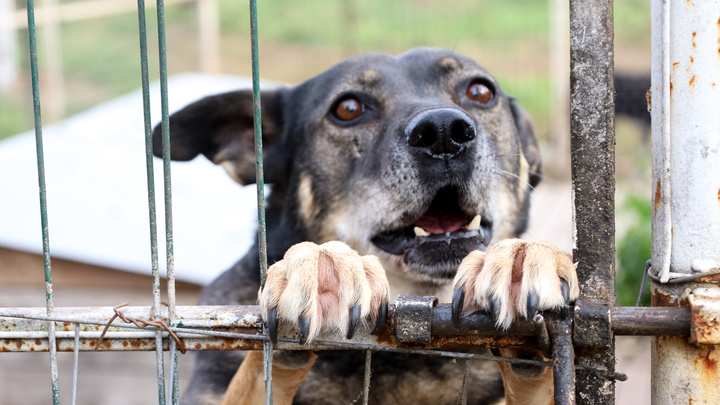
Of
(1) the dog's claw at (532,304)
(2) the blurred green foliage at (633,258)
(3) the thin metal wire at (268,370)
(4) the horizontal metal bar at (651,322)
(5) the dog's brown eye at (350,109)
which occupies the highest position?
(5) the dog's brown eye at (350,109)

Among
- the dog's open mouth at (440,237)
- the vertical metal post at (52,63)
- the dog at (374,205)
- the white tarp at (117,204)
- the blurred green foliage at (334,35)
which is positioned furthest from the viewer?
the blurred green foliage at (334,35)

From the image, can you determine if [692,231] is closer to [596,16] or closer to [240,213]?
[596,16]

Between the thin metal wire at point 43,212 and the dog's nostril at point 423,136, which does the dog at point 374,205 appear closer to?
the dog's nostril at point 423,136

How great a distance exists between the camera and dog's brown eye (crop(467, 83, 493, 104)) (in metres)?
2.88

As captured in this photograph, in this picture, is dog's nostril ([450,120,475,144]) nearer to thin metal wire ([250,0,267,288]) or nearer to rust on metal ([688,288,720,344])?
thin metal wire ([250,0,267,288])

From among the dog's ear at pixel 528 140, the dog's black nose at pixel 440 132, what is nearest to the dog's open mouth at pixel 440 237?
the dog's black nose at pixel 440 132

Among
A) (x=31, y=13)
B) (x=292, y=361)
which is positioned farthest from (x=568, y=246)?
(x=31, y=13)

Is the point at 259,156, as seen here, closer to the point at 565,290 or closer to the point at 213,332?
the point at 213,332

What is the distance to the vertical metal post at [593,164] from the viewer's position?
132cm

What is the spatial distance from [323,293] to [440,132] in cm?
91

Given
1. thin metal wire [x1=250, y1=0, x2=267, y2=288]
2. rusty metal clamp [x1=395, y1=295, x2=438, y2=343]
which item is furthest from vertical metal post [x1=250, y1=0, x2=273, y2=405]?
rusty metal clamp [x1=395, y1=295, x2=438, y2=343]

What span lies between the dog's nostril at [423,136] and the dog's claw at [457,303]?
971 millimetres

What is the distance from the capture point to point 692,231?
135 cm

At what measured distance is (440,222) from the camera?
101 inches
